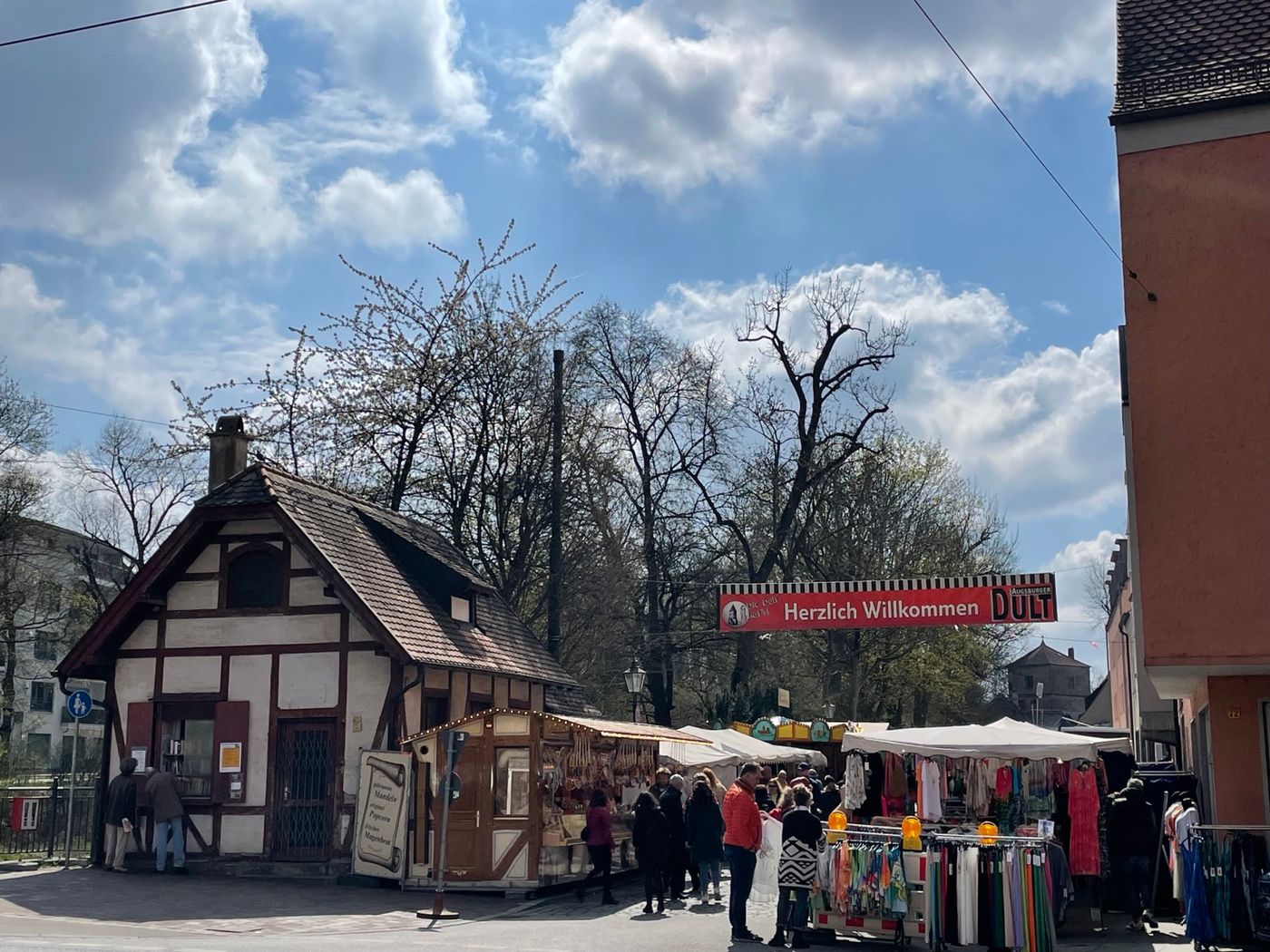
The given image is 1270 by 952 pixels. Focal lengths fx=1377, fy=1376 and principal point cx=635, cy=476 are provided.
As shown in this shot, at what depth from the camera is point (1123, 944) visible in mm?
15156

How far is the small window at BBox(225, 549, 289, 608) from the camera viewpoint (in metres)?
23.2

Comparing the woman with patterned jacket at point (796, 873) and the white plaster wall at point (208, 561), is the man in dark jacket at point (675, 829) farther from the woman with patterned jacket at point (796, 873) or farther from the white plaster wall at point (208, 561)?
the white plaster wall at point (208, 561)

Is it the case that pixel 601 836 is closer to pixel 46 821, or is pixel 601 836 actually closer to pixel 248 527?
pixel 248 527

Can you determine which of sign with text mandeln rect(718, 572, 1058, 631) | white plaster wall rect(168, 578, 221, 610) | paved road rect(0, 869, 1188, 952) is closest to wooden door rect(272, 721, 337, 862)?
paved road rect(0, 869, 1188, 952)

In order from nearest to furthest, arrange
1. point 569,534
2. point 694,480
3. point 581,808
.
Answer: point 581,808 → point 569,534 → point 694,480

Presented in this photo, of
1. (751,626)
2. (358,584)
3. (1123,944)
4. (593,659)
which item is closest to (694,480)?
(593,659)

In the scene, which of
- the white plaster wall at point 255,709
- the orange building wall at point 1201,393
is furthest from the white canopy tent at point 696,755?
the orange building wall at point 1201,393

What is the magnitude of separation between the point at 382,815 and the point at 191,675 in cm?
463

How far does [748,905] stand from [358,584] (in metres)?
7.91

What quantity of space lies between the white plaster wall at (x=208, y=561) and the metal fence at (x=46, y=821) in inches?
166

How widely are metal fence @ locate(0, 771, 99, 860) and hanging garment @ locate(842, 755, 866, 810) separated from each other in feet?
42.5

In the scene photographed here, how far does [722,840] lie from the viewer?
1758 cm

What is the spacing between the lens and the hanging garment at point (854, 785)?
64.6 ft

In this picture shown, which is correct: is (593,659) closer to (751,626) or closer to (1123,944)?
(751,626)
